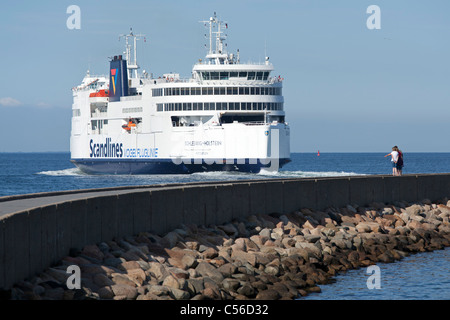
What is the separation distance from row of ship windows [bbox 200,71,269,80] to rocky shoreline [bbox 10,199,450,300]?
134ft

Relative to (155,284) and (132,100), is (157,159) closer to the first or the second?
(132,100)

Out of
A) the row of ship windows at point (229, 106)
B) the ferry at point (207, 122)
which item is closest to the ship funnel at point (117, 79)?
the ferry at point (207, 122)

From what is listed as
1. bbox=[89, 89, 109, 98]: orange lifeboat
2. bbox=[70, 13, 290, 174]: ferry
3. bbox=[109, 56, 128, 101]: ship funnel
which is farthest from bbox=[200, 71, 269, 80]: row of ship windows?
bbox=[89, 89, 109, 98]: orange lifeboat

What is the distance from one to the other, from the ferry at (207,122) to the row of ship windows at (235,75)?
0.08 m

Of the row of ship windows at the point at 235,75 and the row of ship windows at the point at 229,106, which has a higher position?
the row of ship windows at the point at 235,75

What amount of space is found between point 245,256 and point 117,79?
208ft

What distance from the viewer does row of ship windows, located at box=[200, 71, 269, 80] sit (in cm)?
6856

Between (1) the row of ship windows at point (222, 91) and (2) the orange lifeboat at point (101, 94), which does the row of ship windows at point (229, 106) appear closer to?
(1) the row of ship windows at point (222, 91)

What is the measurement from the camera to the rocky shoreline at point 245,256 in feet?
51.2

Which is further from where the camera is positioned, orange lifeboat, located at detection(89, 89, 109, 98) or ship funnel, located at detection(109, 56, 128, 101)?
orange lifeboat, located at detection(89, 89, 109, 98)

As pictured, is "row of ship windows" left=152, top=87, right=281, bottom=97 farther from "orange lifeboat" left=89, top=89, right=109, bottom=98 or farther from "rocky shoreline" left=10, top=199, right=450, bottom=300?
"rocky shoreline" left=10, top=199, right=450, bottom=300

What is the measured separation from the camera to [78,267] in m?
15.9
